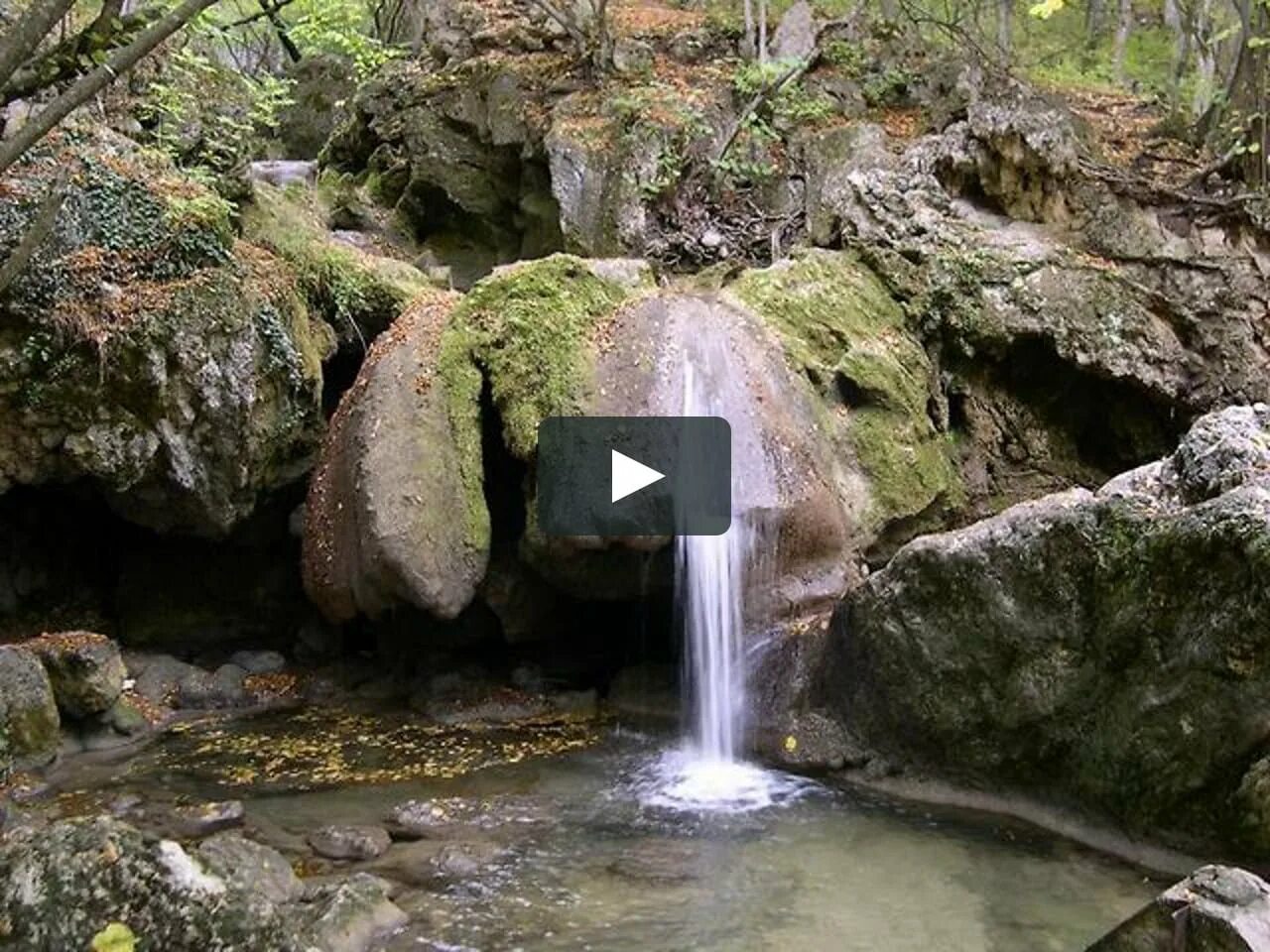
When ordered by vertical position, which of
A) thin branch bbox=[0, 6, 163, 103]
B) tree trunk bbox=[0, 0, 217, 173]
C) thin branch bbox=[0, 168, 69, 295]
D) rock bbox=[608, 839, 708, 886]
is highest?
thin branch bbox=[0, 6, 163, 103]

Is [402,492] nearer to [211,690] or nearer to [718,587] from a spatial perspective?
[718,587]

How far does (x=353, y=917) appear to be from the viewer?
220 inches

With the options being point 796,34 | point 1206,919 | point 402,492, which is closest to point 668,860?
point 1206,919

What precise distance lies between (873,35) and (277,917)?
17331mm

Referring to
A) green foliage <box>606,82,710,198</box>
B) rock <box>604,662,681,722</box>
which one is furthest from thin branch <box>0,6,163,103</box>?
green foliage <box>606,82,710,198</box>

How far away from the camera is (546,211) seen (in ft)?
51.5

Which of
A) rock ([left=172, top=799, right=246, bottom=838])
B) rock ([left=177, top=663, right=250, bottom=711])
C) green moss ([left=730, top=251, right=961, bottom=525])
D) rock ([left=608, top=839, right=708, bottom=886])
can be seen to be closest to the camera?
A: rock ([left=608, top=839, right=708, bottom=886])

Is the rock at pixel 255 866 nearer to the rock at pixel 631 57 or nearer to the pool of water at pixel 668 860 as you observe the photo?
the pool of water at pixel 668 860

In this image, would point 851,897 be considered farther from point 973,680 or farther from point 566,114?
point 566,114

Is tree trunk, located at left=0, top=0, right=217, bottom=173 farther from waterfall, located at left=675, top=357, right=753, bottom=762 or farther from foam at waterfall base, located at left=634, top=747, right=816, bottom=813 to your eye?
waterfall, located at left=675, top=357, right=753, bottom=762

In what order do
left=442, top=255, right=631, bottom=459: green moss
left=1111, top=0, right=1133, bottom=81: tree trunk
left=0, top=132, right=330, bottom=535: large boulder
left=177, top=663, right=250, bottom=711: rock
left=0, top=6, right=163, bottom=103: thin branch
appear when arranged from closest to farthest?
left=0, top=6, right=163, bottom=103: thin branch, left=0, top=132, right=330, bottom=535: large boulder, left=442, top=255, right=631, bottom=459: green moss, left=177, top=663, right=250, bottom=711: rock, left=1111, top=0, right=1133, bottom=81: tree trunk

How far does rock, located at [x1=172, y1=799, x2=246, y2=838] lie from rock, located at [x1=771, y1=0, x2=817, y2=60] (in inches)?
563

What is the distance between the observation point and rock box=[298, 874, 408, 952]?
5.38 metres

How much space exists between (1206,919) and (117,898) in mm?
4568
